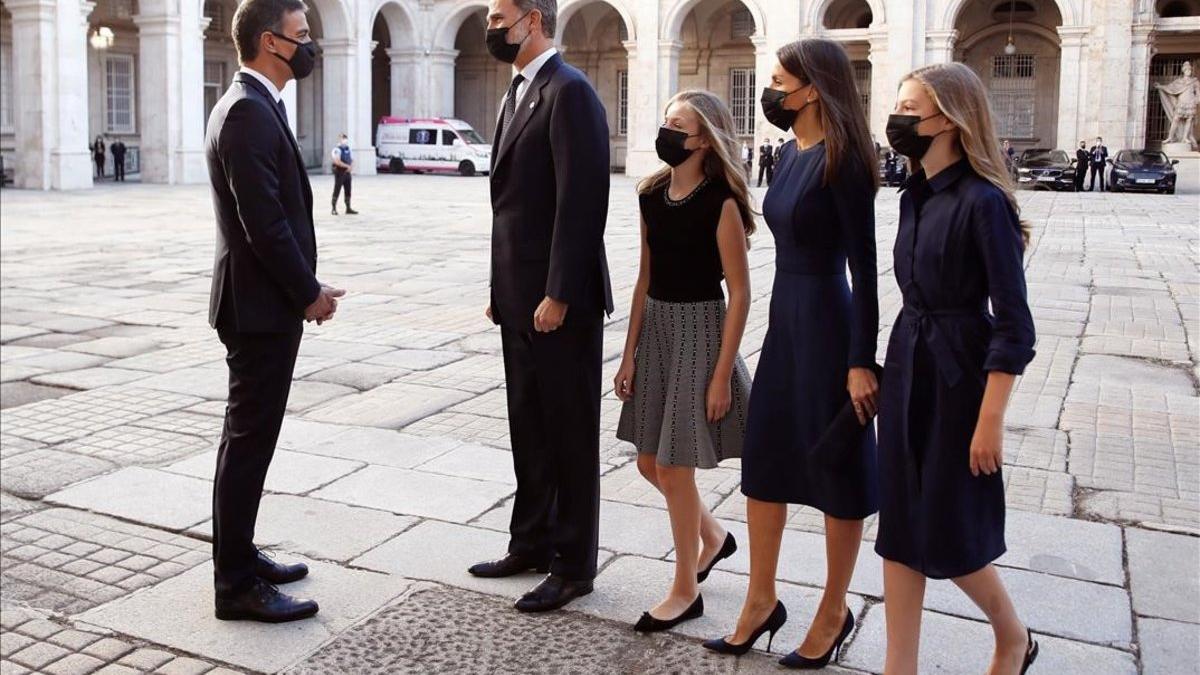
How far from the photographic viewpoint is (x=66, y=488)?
570 centimetres

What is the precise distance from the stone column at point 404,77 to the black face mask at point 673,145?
1513 inches

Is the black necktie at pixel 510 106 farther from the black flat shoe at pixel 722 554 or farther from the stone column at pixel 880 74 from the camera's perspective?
the stone column at pixel 880 74

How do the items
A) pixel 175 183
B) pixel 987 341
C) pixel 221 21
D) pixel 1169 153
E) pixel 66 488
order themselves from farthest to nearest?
pixel 221 21, pixel 1169 153, pixel 175 183, pixel 66 488, pixel 987 341

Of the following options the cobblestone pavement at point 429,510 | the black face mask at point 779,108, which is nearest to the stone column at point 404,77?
the cobblestone pavement at point 429,510

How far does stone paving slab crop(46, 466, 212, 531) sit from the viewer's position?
5.26 metres

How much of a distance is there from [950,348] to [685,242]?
102cm

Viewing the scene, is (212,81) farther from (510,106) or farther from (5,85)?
(510,106)

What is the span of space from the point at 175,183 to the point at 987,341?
102ft

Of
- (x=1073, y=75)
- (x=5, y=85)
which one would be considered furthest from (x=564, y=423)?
(x=5, y=85)

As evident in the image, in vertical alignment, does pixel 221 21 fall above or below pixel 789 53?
above

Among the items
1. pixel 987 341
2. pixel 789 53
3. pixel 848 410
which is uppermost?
pixel 789 53

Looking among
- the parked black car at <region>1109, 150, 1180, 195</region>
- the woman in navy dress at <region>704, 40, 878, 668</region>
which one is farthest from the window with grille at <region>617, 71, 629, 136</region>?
the woman in navy dress at <region>704, 40, 878, 668</region>

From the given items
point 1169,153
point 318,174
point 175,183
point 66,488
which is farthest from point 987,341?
point 318,174

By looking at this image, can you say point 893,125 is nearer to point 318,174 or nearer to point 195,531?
point 195,531
